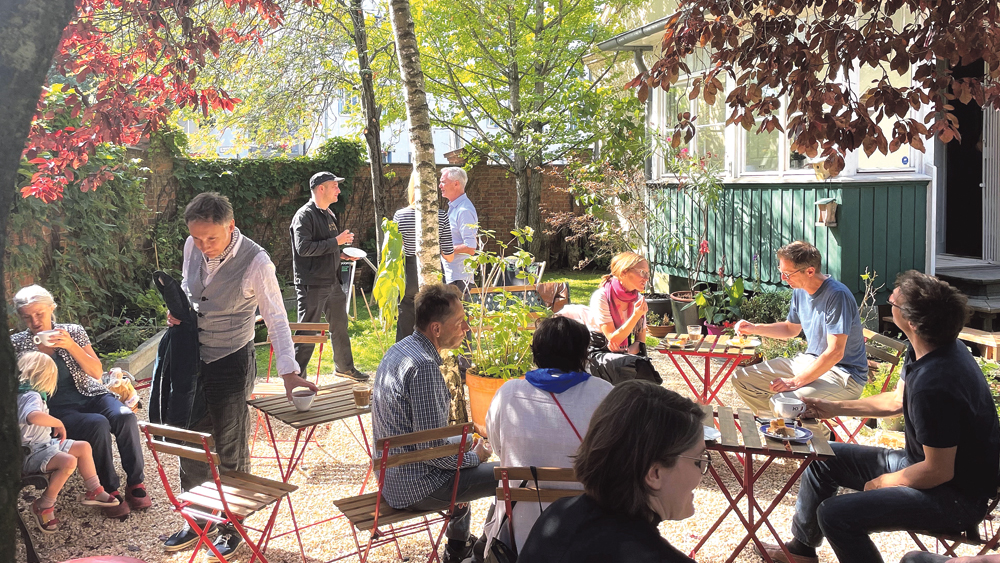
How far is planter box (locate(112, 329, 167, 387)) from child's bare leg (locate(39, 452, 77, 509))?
2924mm

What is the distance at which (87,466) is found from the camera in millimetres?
4273

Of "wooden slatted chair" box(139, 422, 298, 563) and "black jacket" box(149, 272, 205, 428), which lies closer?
"wooden slatted chair" box(139, 422, 298, 563)

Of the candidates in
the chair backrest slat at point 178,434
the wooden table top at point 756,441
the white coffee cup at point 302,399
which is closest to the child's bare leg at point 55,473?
the chair backrest slat at point 178,434

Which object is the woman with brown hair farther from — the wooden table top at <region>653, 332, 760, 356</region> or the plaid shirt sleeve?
the wooden table top at <region>653, 332, 760, 356</region>

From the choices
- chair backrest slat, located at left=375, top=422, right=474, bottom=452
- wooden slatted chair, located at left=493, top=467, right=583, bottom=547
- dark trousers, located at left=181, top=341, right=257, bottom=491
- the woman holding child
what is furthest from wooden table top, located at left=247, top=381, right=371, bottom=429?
wooden slatted chair, located at left=493, top=467, right=583, bottom=547

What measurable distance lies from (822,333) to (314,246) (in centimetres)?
420

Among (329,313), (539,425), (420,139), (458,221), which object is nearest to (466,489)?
(539,425)

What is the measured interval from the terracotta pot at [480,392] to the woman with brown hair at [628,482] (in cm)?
315

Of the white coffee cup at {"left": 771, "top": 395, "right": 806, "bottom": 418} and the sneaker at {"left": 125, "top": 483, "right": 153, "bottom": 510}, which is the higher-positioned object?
the white coffee cup at {"left": 771, "top": 395, "right": 806, "bottom": 418}

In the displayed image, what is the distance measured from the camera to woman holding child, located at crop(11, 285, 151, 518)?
4.36 m

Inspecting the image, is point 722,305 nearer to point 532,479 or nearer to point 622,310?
point 622,310

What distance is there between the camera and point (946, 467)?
288 centimetres

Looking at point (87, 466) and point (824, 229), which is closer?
point (87, 466)

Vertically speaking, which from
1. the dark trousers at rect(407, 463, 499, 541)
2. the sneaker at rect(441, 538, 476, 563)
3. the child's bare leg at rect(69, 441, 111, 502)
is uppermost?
the dark trousers at rect(407, 463, 499, 541)
